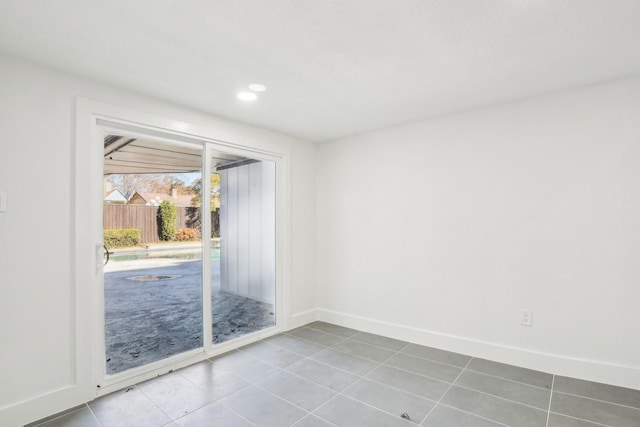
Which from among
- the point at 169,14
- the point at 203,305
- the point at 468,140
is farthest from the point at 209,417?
the point at 468,140

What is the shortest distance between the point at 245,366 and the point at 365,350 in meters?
1.23

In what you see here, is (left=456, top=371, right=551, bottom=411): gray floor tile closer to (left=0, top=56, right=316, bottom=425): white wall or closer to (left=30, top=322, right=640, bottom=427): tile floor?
(left=30, top=322, right=640, bottom=427): tile floor

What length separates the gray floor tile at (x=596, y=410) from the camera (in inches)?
81.2

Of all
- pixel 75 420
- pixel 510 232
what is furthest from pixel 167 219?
pixel 510 232

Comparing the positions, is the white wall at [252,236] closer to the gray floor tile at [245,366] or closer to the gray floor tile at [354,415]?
the gray floor tile at [245,366]

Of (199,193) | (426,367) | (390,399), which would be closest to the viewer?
(390,399)

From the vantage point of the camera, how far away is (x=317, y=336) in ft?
12.3

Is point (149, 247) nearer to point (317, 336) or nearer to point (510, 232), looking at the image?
point (317, 336)

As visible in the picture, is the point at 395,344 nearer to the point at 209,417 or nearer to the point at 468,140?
the point at 209,417

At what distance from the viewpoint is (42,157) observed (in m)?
2.21

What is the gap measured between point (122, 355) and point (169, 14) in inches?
116

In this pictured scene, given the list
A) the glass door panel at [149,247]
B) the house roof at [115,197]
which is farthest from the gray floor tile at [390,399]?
the house roof at [115,197]

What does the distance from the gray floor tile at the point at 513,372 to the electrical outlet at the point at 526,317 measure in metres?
0.40

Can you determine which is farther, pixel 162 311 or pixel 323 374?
pixel 162 311
